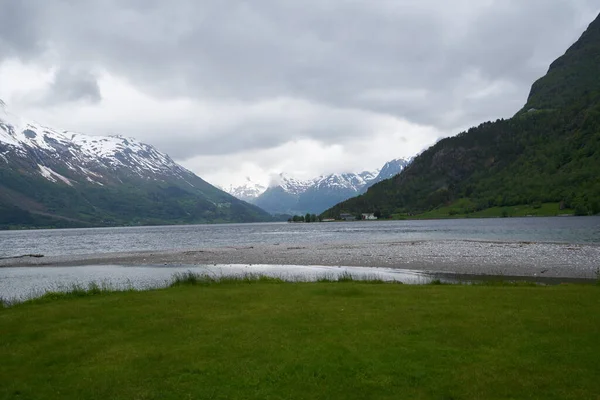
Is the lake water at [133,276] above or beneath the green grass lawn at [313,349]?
beneath

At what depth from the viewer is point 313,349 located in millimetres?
13742

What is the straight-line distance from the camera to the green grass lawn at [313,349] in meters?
11.2

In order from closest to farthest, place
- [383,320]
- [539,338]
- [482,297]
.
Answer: [539,338] → [383,320] → [482,297]

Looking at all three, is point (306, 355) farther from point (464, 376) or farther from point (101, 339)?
point (101, 339)

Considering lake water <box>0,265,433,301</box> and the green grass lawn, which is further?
lake water <box>0,265,433,301</box>

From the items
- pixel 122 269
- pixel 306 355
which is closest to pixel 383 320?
pixel 306 355

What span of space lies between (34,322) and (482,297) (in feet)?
66.6

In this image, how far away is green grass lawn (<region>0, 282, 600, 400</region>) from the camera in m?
11.2

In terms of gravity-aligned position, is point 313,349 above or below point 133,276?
above

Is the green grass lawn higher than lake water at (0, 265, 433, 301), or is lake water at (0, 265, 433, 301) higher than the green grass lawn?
the green grass lawn

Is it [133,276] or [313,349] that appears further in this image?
[133,276]

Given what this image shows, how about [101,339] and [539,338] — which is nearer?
[539,338]

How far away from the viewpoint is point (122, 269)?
59.4m

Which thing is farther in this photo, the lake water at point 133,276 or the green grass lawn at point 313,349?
the lake water at point 133,276
